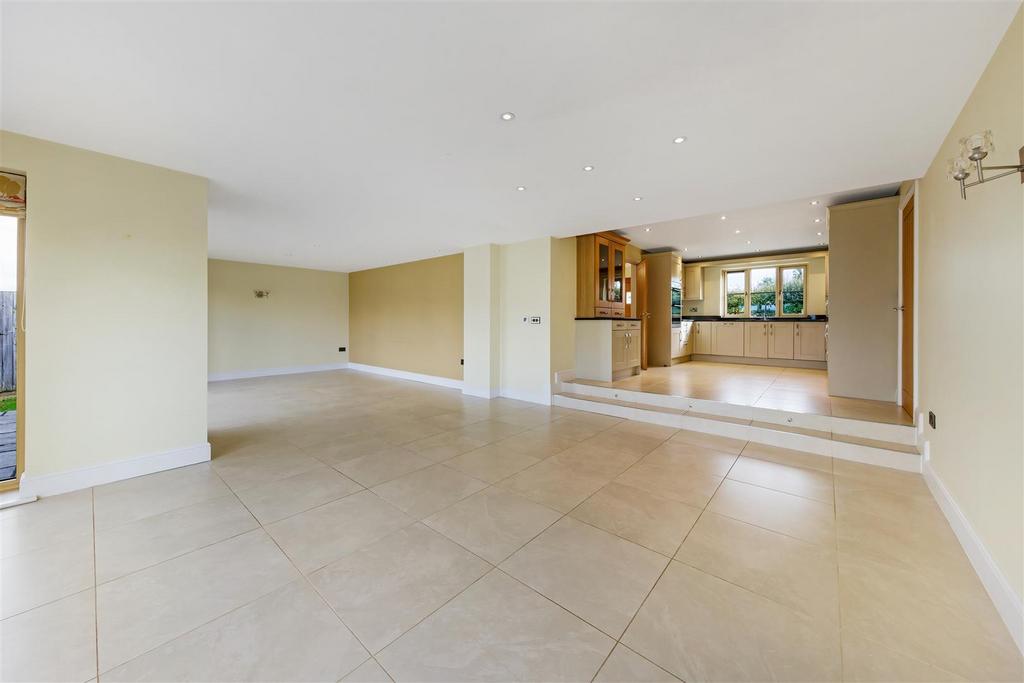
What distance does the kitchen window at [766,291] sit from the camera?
7.95 meters

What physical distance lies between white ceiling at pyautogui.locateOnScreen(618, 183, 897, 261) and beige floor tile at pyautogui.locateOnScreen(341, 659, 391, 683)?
5.20 metres

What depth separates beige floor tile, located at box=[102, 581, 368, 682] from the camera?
1.23 meters

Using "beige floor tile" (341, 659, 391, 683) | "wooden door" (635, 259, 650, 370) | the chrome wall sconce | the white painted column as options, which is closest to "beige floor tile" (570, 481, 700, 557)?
"beige floor tile" (341, 659, 391, 683)

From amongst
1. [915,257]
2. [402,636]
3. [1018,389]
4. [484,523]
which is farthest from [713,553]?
[915,257]

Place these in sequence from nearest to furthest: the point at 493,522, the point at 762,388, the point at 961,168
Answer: the point at 961,168 → the point at 493,522 → the point at 762,388

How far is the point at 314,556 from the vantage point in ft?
6.15

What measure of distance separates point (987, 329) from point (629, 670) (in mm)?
2239

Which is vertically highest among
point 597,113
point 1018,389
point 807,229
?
point 807,229

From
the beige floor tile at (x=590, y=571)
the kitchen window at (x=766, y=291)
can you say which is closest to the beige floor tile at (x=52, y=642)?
the beige floor tile at (x=590, y=571)

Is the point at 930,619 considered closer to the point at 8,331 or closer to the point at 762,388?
the point at 762,388

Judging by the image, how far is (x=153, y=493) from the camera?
2600 millimetres

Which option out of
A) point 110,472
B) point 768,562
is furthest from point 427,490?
point 110,472

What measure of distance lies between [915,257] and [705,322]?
5.28 metres

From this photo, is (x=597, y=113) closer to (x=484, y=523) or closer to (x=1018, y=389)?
(x=1018, y=389)
